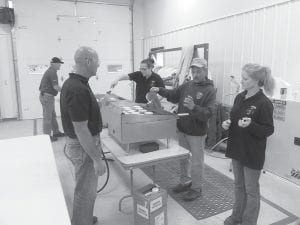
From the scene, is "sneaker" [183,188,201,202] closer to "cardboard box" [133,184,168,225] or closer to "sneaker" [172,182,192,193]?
"sneaker" [172,182,192,193]

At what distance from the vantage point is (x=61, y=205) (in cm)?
128

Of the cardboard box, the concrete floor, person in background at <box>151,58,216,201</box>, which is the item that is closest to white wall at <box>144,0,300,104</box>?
the concrete floor

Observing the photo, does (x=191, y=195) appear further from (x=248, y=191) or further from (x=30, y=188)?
(x=30, y=188)

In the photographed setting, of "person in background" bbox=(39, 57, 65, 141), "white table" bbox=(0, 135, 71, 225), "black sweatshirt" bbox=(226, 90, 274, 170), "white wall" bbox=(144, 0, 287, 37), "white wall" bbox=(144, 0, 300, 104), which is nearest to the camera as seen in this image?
"white table" bbox=(0, 135, 71, 225)

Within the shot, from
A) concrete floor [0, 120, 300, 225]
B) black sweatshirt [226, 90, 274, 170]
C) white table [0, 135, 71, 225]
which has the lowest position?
concrete floor [0, 120, 300, 225]

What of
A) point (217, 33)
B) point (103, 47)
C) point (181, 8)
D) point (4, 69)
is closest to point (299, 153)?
point (217, 33)

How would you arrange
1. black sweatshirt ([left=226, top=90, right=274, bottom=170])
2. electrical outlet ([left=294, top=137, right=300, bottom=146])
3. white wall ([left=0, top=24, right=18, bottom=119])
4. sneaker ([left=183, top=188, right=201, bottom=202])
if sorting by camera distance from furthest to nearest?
white wall ([left=0, top=24, right=18, bottom=119])
electrical outlet ([left=294, top=137, right=300, bottom=146])
sneaker ([left=183, top=188, right=201, bottom=202])
black sweatshirt ([left=226, top=90, right=274, bottom=170])

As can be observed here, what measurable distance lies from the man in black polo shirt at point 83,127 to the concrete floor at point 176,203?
0.51m

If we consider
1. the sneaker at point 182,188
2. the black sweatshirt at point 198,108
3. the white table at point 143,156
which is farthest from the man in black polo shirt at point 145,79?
the sneaker at point 182,188

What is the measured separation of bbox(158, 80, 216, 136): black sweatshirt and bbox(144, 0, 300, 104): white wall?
1.31 metres

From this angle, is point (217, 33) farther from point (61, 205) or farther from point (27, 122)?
point (27, 122)

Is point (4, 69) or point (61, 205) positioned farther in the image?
point (4, 69)

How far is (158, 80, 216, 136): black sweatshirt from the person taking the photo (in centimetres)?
243

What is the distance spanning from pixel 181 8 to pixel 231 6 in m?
1.69
